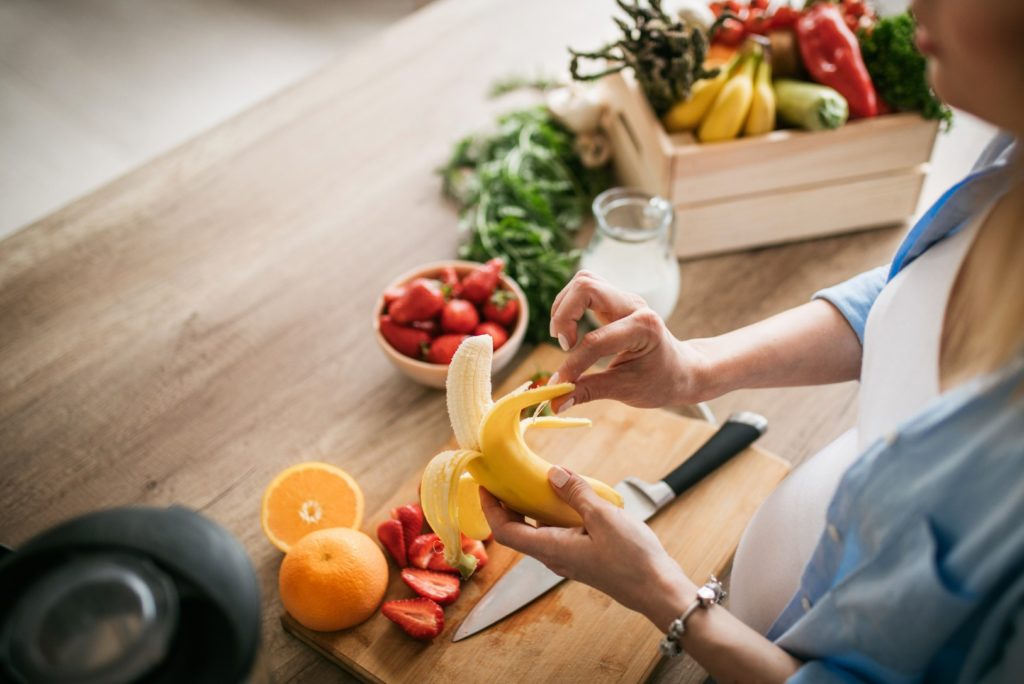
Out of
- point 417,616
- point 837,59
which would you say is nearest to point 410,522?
point 417,616

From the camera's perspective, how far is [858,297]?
99cm

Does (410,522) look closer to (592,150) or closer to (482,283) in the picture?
(482,283)

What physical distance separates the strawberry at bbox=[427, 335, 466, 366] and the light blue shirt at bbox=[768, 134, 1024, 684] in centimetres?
67

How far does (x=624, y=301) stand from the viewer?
38.7 inches

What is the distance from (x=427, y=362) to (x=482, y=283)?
0.16m

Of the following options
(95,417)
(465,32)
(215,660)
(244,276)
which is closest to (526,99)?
(465,32)

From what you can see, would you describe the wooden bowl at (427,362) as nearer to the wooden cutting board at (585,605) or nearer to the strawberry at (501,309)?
the strawberry at (501,309)

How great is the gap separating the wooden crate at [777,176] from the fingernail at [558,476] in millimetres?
746

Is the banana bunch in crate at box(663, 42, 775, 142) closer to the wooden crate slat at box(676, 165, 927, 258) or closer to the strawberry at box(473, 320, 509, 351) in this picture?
the wooden crate slat at box(676, 165, 927, 258)

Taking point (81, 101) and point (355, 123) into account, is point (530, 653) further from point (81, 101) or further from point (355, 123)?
point (81, 101)

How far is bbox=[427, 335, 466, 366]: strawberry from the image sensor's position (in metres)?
1.26

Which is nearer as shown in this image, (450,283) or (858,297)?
(858,297)

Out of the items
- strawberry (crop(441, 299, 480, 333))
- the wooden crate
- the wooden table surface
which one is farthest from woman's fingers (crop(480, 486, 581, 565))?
the wooden crate

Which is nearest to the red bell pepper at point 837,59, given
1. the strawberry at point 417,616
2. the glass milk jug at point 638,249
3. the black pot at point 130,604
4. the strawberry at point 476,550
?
the glass milk jug at point 638,249
